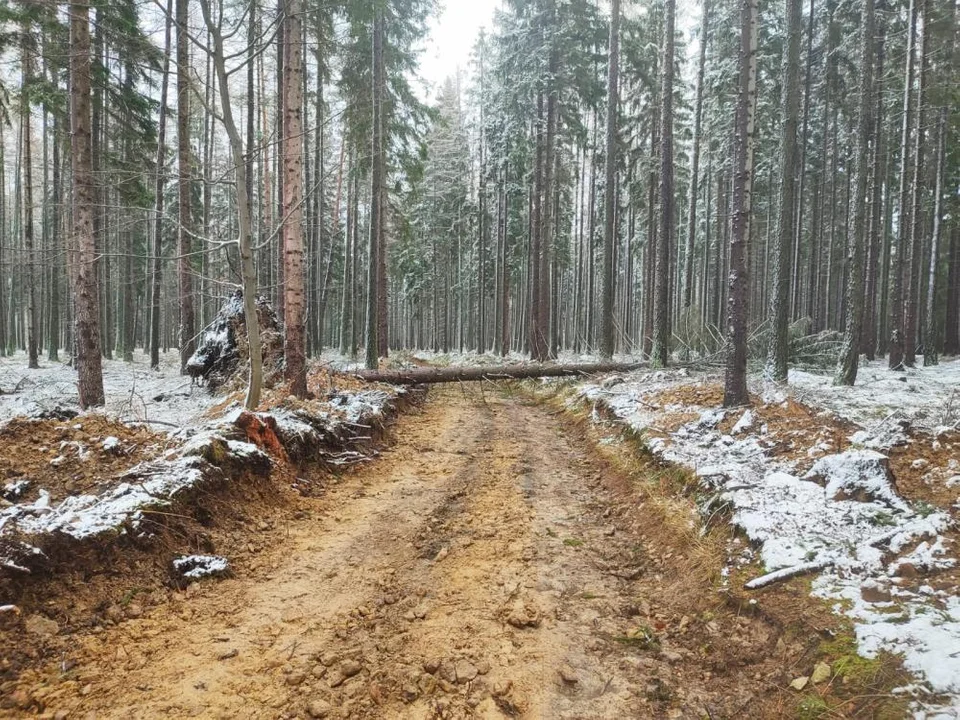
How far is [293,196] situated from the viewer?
834 cm

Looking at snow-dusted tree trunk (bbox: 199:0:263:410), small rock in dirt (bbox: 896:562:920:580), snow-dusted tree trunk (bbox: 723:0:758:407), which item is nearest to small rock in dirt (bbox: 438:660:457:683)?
small rock in dirt (bbox: 896:562:920:580)

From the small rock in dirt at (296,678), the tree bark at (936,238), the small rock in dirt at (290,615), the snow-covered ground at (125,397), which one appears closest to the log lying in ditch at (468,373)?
the snow-covered ground at (125,397)

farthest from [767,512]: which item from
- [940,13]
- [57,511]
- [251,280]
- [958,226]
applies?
[958,226]

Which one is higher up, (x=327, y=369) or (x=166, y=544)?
(x=327, y=369)

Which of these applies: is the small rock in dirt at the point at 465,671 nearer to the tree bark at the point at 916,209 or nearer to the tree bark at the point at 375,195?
the tree bark at the point at 375,195

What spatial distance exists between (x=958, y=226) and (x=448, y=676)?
3166 cm

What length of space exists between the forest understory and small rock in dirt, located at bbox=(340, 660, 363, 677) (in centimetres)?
1

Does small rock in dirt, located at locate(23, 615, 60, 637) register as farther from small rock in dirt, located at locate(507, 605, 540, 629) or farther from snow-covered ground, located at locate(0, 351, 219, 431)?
snow-covered ground, located at locate(0, 351, 219, 431)

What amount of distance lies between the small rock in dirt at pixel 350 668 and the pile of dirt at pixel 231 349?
27.2 ft

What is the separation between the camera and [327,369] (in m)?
11.2

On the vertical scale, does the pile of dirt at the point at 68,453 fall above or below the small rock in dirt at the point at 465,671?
above

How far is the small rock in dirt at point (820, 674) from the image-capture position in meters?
3.08

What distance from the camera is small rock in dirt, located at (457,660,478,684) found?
3287mm

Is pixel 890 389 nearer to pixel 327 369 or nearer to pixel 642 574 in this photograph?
pixel 642 574
